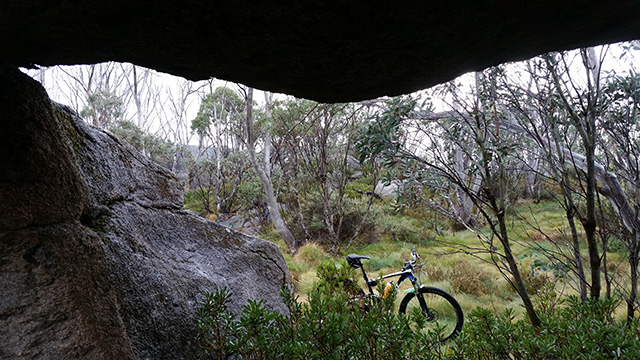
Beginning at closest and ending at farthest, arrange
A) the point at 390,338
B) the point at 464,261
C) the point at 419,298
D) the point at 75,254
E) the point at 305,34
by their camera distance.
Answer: the point at 305,34
the point at 75,254
the point at 390,338
the point at 419,298
the point at 464,261

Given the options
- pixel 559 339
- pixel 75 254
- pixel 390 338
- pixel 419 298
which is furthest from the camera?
pixel 419 298

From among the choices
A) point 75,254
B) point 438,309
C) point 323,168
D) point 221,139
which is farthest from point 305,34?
point 221,139

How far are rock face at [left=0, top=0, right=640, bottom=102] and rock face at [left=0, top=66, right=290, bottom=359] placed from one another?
0.40 meters

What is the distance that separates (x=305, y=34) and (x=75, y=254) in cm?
148

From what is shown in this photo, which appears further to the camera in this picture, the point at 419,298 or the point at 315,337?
the point at 419,298

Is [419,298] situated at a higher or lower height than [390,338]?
lower

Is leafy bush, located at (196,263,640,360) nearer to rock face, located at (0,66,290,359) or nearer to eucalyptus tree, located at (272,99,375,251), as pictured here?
rock face, located at (0,66,290,359)

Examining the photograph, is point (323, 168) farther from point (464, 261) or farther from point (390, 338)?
point (390, 338)

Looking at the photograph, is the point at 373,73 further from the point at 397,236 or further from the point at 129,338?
the point at 397,236

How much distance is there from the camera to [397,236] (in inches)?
399

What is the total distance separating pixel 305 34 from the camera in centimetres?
124

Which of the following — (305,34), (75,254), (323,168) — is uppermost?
(305,34)

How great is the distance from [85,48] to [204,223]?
221 cm

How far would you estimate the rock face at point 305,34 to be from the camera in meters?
1.09
